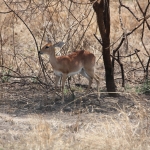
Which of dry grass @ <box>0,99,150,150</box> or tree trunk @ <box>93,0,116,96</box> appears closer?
dry grass @ <box>0,99,150,150</box>

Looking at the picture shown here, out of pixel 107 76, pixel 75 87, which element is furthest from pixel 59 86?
pixel 107 76

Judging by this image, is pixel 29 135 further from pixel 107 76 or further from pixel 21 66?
pixel 21 66

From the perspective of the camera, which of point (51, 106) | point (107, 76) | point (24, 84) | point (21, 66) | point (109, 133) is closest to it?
point (109, 133)

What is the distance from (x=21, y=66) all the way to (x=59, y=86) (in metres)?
1.55

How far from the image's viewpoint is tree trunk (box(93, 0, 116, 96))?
366 inches

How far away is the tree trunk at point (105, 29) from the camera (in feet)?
30.5

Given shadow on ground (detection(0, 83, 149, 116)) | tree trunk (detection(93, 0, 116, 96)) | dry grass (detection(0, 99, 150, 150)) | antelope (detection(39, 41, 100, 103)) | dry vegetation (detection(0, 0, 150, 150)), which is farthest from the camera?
antelope (detection(39, 41, 100, 103))

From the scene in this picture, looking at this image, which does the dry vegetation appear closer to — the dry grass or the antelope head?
the dry grass

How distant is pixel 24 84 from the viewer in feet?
35.2

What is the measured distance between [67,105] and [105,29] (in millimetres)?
1489

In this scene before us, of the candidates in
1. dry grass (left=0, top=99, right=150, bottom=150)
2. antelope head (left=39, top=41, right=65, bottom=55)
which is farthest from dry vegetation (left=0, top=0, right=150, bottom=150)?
antelope head (left=39, top=41, right=65, bottom=55)

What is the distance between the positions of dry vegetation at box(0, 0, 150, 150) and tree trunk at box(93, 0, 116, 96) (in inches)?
7.4

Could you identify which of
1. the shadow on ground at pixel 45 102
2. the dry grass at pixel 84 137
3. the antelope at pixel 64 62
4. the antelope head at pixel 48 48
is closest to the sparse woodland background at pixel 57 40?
the shadow on ground at pixel 45 102

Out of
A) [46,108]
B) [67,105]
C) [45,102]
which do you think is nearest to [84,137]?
[46,108]
